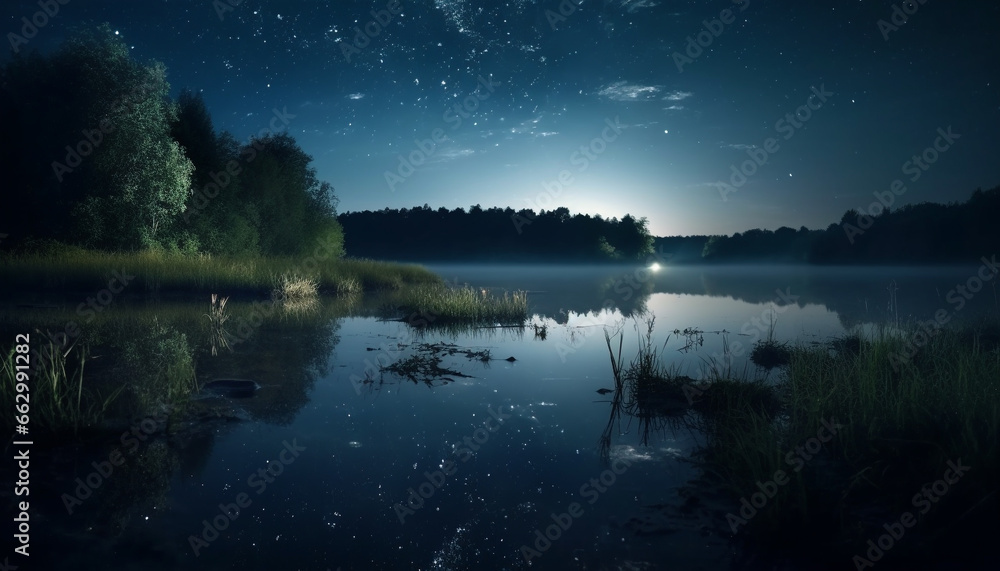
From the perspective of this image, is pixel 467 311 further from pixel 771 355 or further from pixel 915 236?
pixel 915 236

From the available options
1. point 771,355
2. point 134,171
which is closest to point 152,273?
point 134,171

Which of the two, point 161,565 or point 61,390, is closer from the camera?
point 161,565

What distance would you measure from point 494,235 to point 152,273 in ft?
354

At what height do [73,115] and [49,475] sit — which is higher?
[73,115]

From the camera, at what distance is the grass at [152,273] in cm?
1988

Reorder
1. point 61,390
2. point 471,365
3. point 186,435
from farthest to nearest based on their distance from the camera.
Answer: point 471,365 → point 61,390 → point 186,435

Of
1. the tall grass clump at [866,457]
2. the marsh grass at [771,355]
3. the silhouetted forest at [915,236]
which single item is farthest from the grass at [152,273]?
the silhouetted forest at [915,236]

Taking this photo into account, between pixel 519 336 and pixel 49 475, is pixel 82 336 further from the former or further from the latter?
pixel 519 336

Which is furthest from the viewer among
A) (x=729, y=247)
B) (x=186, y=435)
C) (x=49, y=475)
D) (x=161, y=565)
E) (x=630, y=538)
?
(x=729, y=247)

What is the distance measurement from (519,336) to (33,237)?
28426 mm

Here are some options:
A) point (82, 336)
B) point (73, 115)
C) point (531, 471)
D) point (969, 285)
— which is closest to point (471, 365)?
point (531, 471)

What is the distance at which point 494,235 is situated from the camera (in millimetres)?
127250

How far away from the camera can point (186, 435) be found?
5527mm

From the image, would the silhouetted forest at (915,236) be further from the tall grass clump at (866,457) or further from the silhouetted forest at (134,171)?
the tall grass clump at (866,457)
